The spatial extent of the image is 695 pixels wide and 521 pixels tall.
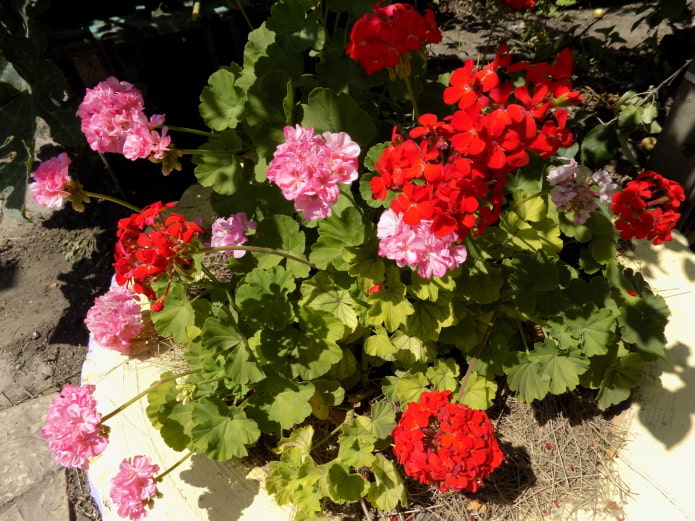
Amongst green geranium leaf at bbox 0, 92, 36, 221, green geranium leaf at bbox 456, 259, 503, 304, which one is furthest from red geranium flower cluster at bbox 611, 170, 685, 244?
green geranium leaf at bbox 0, 92, 36, 221

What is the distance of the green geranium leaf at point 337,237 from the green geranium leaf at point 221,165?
35 cm

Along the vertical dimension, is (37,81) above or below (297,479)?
above

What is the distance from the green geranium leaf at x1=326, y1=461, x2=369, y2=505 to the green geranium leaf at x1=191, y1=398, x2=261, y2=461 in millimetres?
241

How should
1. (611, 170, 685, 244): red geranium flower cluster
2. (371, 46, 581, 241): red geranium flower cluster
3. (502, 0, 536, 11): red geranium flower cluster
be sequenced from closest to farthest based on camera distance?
(371, 46, 581, 241): red geranium flower cluster → (611, 170, 685, 244): red geranium flower cluster → (502, 0, 536, 11): red geranium flower cluster

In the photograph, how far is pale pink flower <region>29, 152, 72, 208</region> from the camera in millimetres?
1266

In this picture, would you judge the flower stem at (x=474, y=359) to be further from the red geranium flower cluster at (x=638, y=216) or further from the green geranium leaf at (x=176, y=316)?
the green geranium leaf at (x=176, y=316)

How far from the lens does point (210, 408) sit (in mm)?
1419

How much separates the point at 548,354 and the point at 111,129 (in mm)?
1418

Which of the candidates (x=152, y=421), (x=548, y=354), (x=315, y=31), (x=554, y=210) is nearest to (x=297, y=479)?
(x=152, y=421)

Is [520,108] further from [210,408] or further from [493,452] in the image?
[210,408]

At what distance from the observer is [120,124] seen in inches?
48.1

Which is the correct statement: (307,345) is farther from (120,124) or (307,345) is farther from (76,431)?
(120,124)

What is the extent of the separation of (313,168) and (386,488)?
3.16ft

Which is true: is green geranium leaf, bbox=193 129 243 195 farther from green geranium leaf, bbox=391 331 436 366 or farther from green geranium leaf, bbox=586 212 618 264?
green geranium leaf, bbox=586 212 618 264
